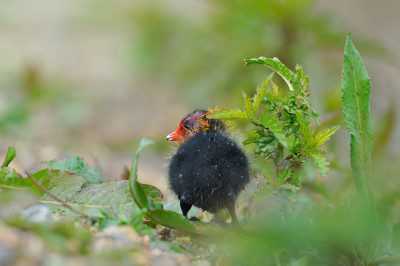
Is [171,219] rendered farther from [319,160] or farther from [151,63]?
[151,63]

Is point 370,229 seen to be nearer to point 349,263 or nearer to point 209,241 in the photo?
point 349,263

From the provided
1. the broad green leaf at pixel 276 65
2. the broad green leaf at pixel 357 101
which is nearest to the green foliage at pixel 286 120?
the broad green leaf at pixel 276 65

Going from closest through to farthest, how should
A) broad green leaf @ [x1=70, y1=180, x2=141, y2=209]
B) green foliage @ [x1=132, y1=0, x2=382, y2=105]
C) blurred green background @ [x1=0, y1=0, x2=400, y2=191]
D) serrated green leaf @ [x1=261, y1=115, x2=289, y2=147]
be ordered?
1. serrated green leaf @ [x1=261, y1=115, x2=289, y2=147]
2. broad green leaf @ [x1=70, y1=180, x2=141, y2=209]
3. blurred green background @ [x1=0, y1=0, x2=400, y2=191]
4. green foliage @ [x1=132, y1=0, x2=382, y2=105]

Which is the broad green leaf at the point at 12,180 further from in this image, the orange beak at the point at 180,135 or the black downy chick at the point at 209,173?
the orange beak at the point at 180,135

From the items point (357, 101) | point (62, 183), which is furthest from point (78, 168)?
point (357, 101)

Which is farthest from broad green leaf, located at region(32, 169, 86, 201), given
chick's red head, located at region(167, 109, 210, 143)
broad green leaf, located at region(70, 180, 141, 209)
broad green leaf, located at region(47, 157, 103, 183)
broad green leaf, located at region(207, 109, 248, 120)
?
broad green leaf, located at region(207, 109, 248, 120)

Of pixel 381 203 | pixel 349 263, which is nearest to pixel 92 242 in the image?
pixel 349 263

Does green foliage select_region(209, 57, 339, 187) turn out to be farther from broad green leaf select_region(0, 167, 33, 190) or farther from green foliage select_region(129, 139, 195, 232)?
broad green leaf select_region(0, 167, 33, 190)
